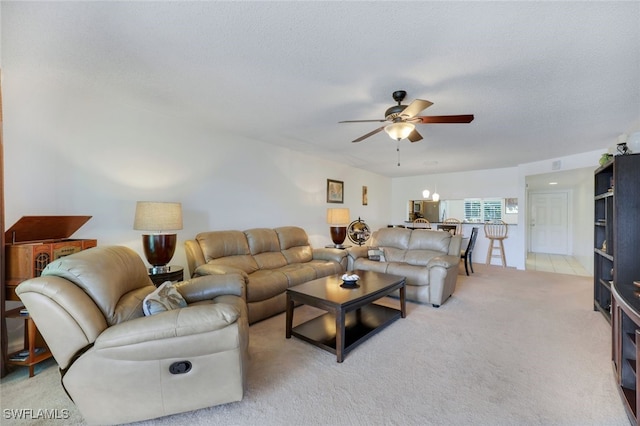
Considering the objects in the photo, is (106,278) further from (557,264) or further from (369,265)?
(557,264)

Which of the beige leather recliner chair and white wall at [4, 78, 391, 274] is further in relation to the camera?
white wall at [4, 78, 391, 274]

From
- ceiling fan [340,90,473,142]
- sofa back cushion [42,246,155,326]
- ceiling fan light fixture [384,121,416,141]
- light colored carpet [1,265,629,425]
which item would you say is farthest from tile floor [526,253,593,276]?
sofa back cushion [42,246,155,326]

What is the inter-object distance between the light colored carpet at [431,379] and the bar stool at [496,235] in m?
3.22

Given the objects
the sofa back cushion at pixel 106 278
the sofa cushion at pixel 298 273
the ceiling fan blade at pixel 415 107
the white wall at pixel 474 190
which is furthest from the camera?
the white wall at pixel 474 190

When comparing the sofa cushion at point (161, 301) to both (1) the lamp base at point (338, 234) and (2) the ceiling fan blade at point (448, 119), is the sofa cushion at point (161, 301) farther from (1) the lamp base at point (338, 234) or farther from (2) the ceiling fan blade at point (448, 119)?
(1) the lamp base at point (338, 234)

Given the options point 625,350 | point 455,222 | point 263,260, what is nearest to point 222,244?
point 263,260

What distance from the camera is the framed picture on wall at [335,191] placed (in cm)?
580

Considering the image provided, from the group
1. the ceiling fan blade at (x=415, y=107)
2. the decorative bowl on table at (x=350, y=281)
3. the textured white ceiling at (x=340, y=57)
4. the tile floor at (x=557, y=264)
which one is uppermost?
the textured white ceiling at (x=340, y=57)

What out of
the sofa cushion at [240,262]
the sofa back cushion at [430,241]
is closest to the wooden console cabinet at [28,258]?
the sofa cushion at [240,262]

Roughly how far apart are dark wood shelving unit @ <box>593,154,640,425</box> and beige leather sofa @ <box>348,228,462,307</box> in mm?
1511

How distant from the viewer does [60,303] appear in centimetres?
135

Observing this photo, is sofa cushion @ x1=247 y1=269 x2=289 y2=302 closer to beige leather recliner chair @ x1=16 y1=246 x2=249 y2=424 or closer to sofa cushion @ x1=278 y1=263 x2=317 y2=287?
sofa cushion @ x1=278 y1=263 x2=317 y2=287

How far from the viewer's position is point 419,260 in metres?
4.10

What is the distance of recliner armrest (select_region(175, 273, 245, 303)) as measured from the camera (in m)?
2.31
